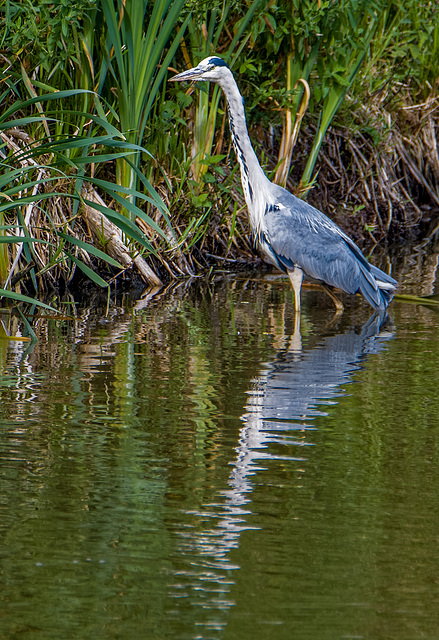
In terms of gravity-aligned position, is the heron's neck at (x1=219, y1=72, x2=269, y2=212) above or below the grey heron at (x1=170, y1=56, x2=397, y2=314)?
above

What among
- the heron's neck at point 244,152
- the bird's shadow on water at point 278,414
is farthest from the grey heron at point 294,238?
the bird's shadow on water at point 278,414

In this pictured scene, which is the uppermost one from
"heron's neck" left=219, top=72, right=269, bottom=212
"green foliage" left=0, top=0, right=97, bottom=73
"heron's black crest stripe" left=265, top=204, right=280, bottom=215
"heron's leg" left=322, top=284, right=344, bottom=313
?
"green foliage" left=0, top=0, right=97, bottom=73

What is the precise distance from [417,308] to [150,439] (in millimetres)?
3062

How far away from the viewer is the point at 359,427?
3.43 m

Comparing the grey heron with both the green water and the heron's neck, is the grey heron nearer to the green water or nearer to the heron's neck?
the heron's neck

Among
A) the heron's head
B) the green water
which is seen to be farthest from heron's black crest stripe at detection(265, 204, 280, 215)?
the green water

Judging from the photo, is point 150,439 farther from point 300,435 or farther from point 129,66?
point 129,66

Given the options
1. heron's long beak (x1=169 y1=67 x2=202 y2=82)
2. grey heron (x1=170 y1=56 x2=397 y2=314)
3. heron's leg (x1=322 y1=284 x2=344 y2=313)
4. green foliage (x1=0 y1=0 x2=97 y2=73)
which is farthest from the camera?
heron's leg (x1=322 y1=284 x2=344 y2=313)

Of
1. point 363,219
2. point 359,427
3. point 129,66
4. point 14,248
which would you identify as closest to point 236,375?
point 359,427

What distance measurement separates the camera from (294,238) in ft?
18.7

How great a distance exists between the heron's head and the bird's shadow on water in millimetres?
1815

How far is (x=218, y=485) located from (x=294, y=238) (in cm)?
313

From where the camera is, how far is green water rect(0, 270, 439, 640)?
6.69 ft

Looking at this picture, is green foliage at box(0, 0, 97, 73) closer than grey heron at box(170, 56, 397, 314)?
Yes
